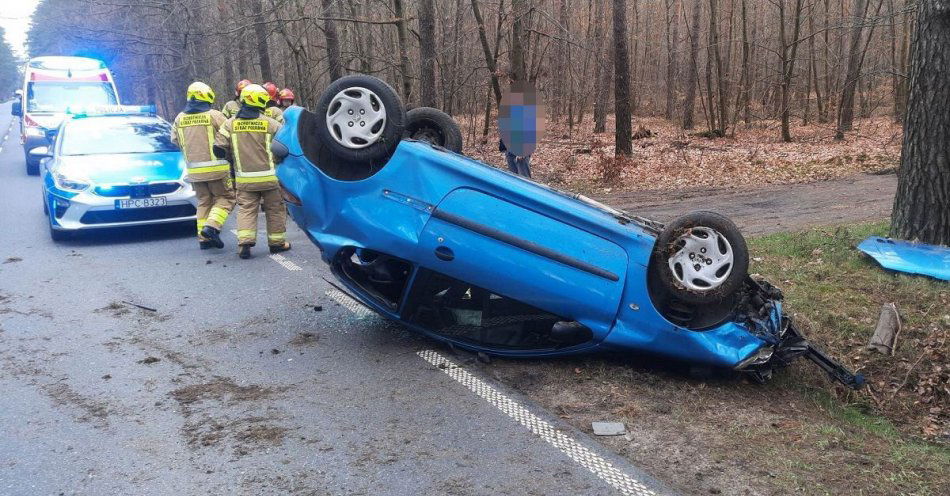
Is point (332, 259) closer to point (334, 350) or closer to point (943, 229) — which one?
point (334, 350)

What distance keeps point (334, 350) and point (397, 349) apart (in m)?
0.46

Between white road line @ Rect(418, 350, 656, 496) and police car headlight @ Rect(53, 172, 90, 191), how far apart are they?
19.5 ft

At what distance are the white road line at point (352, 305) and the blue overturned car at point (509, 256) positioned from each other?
2.81ft

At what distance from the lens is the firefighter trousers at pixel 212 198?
338 inches

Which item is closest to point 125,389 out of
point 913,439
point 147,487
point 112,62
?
point 147,487

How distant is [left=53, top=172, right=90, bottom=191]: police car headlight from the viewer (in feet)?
28.4

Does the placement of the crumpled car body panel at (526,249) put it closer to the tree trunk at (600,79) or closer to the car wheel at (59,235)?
the car wheel at (59,235)

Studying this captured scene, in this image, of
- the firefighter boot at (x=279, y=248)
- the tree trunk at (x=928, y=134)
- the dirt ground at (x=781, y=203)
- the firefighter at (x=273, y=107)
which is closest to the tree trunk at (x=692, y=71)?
the dirt ground at (x=781, y=203)

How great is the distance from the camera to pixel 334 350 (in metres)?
5.14

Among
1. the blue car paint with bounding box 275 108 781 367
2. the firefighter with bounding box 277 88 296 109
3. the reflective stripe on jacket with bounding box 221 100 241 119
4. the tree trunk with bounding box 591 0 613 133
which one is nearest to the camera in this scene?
the blue car paint with bounding box 275 108 781 367

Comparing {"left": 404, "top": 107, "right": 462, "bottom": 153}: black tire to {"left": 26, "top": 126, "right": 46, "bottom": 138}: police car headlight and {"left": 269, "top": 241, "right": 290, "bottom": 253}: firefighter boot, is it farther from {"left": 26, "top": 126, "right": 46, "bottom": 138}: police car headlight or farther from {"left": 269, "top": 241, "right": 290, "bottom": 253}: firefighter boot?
{"left": 26, "top": 126, "right": 46, "bottom": 138}: police car headlight

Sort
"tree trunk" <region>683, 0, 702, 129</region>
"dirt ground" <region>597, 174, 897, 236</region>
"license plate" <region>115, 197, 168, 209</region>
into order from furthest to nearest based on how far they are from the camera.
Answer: "tree trunk" <region>683, 0, 702, 129</region> < "dirt ground" <region>597, 174, 897, 236</region> < "license plate" <region>115, 197, 168, 209</region>

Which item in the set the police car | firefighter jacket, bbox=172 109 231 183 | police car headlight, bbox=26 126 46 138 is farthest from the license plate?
police car headlight, bbox=26 126 46 138

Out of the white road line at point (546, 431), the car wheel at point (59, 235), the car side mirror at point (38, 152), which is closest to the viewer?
the white road line at point (546, 431)
